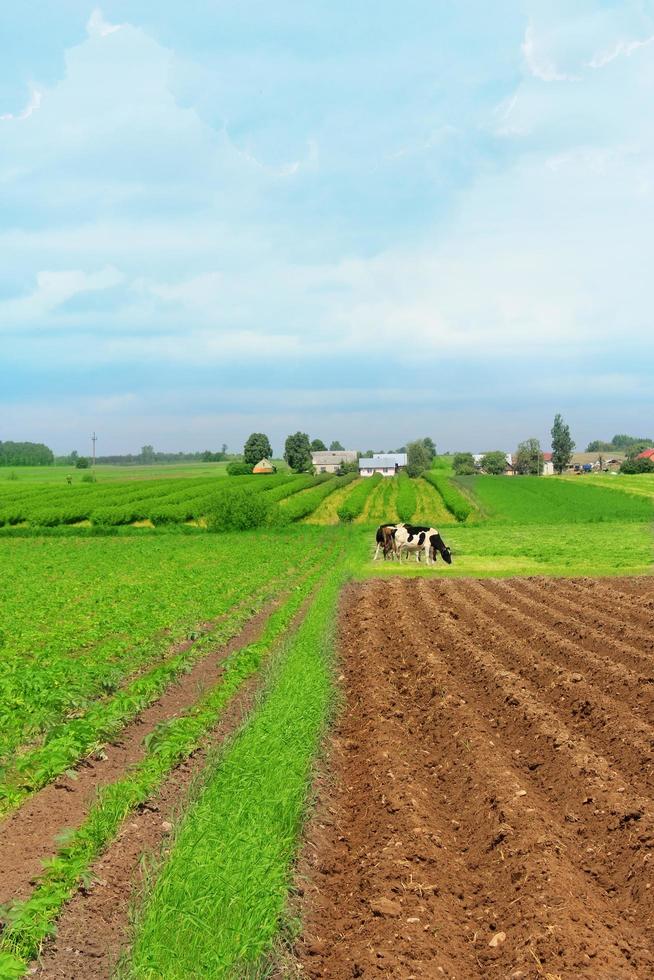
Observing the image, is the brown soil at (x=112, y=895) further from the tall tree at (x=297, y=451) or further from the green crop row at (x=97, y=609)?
the tall tree at (x=297, y=451)

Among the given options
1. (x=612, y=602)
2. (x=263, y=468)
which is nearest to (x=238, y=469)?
(x=263, y=468)

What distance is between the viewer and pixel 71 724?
32.2 feet

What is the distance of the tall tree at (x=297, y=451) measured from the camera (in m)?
152

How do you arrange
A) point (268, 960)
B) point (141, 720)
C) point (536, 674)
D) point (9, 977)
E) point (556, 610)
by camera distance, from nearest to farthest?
1. point (9, 977)
2. point (268, 960)
3. point (141, 720)
4. point (536, 674)
5. point (556, 610)

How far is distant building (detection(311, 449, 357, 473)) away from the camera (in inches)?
6443

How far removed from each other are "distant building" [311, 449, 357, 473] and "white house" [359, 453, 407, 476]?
5419mm

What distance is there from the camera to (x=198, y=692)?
12023mm

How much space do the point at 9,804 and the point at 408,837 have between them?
430 cm

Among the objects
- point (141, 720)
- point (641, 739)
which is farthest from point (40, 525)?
point (641, 739)

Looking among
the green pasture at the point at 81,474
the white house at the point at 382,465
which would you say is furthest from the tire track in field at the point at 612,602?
the white house at the point at 382,465

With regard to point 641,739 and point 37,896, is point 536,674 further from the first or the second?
point 37,896

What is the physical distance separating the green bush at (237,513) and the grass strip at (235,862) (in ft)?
122

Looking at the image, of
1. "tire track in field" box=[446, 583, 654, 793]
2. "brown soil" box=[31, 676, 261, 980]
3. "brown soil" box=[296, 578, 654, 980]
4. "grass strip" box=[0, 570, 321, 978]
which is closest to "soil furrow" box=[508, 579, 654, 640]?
"brown soil" box=[296, 578, 654, 980]

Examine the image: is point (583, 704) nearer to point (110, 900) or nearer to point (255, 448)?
point (110, 900)
